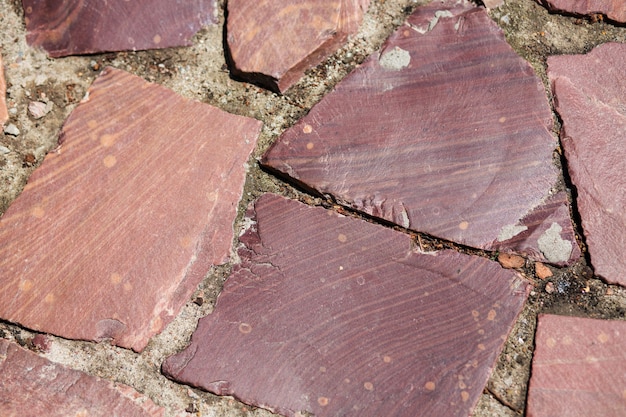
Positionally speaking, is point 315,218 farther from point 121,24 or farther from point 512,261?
point 121,24

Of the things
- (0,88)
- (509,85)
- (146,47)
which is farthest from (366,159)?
(0,88)

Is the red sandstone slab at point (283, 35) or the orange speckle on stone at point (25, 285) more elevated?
the red sandstone slab at point (283, 35)

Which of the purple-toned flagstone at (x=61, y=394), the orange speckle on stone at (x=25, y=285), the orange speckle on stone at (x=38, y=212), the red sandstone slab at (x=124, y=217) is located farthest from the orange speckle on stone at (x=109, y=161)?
the purple-toned flagstone at (x=61, y=394)

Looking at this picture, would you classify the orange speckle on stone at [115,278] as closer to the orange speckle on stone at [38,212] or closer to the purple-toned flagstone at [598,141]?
→ the orange speckle on stone at [38,212]

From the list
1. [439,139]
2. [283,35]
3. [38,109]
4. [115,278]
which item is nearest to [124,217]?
[115,278]

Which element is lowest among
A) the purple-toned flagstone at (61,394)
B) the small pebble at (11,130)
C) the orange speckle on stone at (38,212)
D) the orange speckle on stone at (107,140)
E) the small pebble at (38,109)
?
the purple-toned flagstone at (61,394)

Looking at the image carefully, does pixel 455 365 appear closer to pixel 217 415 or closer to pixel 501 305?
pixel 501 305
